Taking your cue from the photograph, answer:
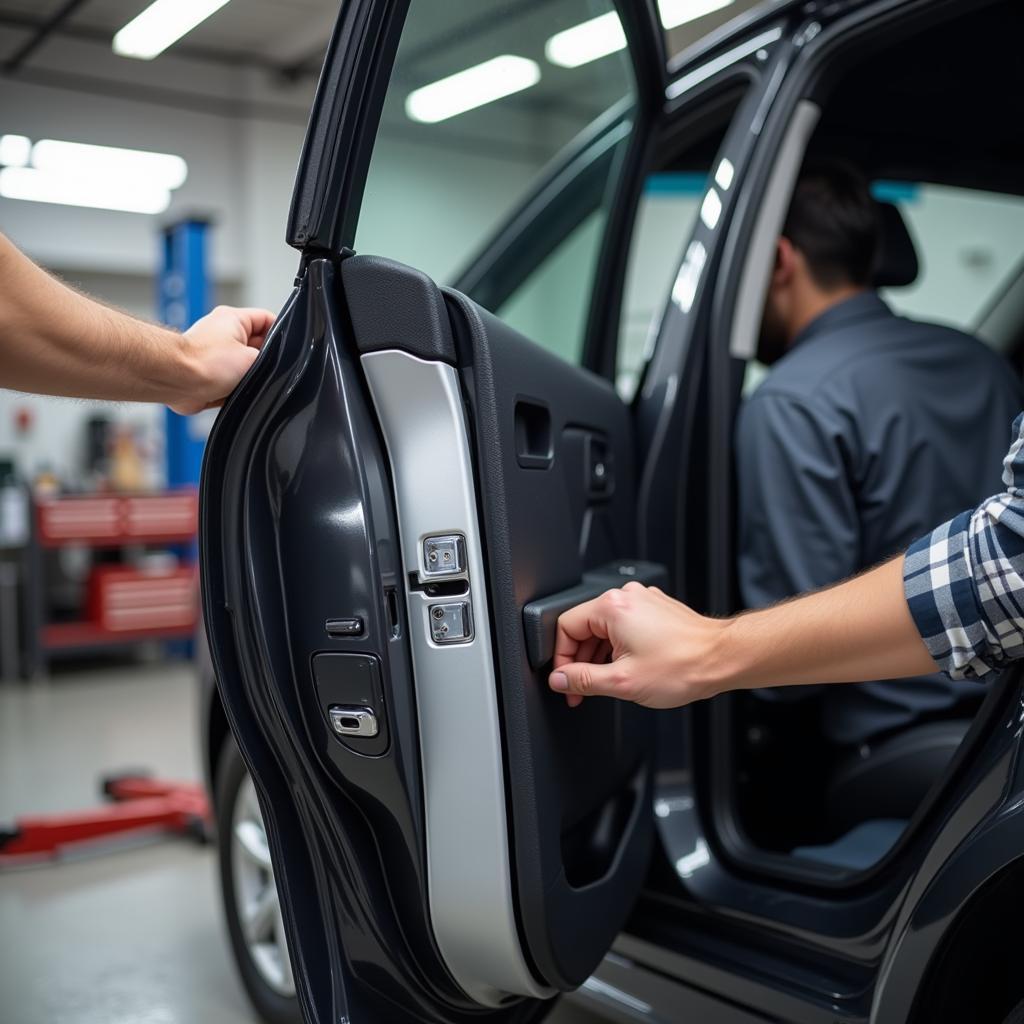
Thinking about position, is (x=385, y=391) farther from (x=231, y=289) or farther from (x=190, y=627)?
(x=231, y=289)

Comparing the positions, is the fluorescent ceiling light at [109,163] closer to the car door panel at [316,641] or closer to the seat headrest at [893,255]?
the seat headrest at [893,255]

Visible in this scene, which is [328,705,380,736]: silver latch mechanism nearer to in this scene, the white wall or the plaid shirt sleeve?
the plaid shirt sleeve

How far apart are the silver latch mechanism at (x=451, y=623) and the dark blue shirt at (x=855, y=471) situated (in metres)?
0.67

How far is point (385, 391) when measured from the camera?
1.16 meters

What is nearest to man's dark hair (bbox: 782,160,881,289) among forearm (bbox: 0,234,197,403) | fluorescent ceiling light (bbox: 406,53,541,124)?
fluorescent ceiling light (bbox: 406,53,541,124)

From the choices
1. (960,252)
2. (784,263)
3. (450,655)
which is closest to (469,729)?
(450,655)

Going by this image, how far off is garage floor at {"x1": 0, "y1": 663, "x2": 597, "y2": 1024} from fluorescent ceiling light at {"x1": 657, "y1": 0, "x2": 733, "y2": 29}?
178 centimetres

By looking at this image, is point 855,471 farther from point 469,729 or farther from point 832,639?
point 469,729

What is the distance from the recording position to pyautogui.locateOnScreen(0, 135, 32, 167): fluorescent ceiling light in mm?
6762

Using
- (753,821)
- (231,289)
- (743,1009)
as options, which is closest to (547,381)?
(743,1009)

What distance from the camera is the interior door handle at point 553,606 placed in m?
1.16

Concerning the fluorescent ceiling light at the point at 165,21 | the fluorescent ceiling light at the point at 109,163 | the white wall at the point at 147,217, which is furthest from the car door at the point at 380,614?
the fluorescent ceiling light at the point at 109,163

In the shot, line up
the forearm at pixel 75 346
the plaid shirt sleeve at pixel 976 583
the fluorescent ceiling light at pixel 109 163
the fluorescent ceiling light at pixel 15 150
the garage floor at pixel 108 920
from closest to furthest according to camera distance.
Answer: the plaid shirt sleeve at pixel 976 583
the forearm at pixel 75 346
the garage floor at pixel 108 920
the fluorescent ceiling light at pixel 15 150
the fluorescent ceiling light at pixel 109 163

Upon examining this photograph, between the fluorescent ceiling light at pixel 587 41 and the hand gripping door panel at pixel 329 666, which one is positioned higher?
the fluorescent ceiling light at pixel 587 41
